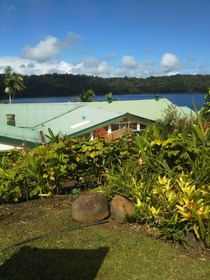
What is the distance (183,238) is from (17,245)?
235 cm

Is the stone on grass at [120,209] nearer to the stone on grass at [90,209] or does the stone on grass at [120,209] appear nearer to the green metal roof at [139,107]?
the stone on grass at [90,209]

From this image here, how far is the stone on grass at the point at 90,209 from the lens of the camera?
492 cm

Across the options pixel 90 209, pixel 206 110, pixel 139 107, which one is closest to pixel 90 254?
pixel 90 209

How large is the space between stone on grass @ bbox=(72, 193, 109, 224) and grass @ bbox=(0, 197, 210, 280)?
147 millimetres

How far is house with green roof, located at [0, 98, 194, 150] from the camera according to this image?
35.9ft

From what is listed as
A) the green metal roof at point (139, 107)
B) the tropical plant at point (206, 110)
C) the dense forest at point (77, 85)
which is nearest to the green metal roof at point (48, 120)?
the green metal roof at point (139, 107)

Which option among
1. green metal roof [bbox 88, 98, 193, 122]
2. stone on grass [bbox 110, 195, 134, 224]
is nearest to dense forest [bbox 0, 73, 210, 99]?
green metal roof [bbox 88, 98, 193, 122]

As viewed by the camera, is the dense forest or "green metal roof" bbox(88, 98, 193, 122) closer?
"green metal roof" bbox(88, 98, 193, 122)

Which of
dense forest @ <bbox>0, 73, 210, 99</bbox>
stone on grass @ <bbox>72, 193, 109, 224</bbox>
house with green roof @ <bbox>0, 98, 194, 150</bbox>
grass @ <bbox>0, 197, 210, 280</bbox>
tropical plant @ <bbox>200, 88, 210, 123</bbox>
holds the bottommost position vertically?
grass @ <bbox>0, 197, 210, 280</bbox>

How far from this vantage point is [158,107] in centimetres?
1930

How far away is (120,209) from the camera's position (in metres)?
4.91

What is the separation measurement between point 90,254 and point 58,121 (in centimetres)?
1034

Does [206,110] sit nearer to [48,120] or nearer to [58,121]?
[58,121]

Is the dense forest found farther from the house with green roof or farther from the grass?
the grass
